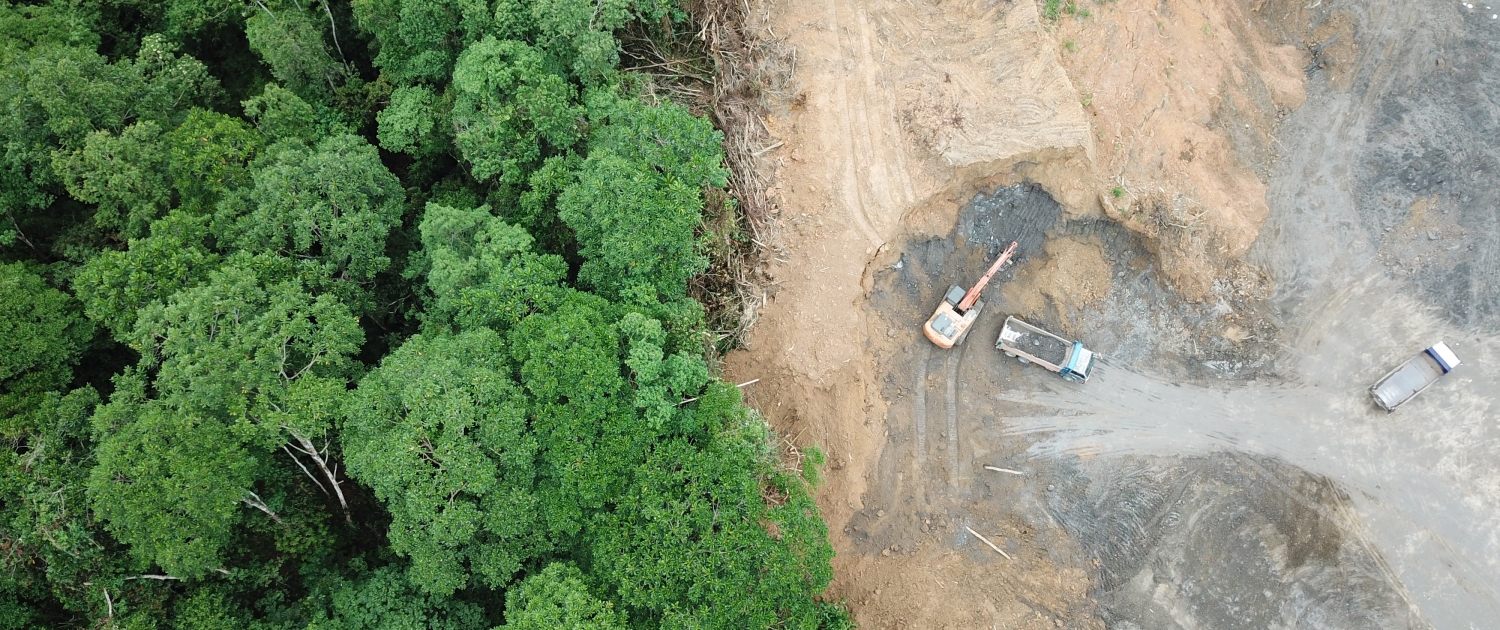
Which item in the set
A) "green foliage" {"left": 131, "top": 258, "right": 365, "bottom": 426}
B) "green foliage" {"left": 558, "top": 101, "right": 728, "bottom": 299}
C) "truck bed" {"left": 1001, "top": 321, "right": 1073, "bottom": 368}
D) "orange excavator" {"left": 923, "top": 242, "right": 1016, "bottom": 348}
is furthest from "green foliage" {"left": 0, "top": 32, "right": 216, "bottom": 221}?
"truck bed" {"left": 1001, "top": 321, "right": 1073, "bottom": 368}

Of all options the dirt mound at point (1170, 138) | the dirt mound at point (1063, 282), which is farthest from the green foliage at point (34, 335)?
the dirt mound at point (1170, 138)

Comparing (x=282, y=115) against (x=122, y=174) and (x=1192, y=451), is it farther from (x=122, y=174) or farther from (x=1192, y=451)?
(x=1192, y=451)

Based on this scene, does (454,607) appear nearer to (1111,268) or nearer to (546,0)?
(546,0)

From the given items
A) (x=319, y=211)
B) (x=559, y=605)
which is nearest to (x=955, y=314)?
(x=559, y=605)

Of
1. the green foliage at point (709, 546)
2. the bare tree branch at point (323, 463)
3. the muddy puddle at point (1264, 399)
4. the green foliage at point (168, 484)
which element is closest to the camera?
the green foliage at point (168, 484)

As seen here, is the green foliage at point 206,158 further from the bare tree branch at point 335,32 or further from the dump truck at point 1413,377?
the dump truck at point 1413,377

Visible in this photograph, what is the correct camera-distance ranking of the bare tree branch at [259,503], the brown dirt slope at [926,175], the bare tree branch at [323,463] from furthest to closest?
the brown dirt slope at [926,175]
the bare tree branch at [259,503]
the bare tree branch at [323,463]
